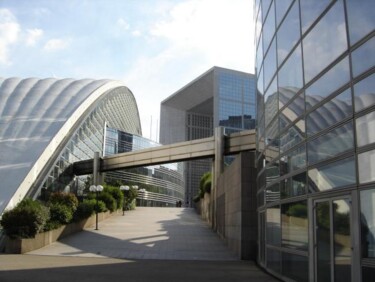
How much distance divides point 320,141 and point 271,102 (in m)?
4.79

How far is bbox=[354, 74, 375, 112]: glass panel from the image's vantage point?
7.08 metres

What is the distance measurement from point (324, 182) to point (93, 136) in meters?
45.5

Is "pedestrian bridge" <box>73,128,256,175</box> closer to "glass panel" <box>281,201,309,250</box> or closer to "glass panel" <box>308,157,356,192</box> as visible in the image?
"glass panel" <box>281,201,309,250</box>

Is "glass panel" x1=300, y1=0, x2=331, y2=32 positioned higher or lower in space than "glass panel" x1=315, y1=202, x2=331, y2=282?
higher

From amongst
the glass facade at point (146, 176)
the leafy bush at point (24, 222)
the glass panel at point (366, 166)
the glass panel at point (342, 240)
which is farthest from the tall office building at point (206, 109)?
the glass panel at point (366, 166)

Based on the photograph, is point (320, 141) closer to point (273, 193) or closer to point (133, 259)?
point (273, 193)

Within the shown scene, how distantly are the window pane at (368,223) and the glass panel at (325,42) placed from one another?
2612mm

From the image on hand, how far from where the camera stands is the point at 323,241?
898cm

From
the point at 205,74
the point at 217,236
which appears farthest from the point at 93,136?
the point at 205,74

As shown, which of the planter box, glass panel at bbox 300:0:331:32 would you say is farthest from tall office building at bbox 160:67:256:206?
glass panel at bbox 300:0:331:32

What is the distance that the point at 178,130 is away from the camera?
513 ft

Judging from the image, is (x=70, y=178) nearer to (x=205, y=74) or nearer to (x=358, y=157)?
(x=358, y=157)

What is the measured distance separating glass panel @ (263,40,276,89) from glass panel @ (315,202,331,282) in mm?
5529

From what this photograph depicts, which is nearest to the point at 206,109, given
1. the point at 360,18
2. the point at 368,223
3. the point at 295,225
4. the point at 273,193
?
the point at 273,193
